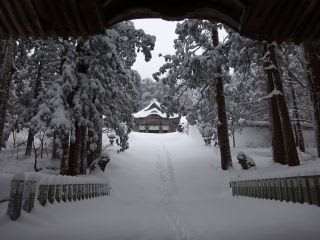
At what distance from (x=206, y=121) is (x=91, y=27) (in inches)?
888

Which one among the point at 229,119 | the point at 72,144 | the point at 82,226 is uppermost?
the point at 229,119

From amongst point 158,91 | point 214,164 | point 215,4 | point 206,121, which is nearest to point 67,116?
point 215,4

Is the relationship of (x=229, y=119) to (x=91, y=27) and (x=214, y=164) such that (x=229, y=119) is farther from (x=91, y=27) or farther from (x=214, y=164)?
(x=91, y=27)

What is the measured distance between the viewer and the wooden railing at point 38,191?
15.2ft

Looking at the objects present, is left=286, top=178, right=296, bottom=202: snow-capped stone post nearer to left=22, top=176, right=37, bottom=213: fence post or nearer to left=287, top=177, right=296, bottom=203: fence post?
left=287, top=177, right=296, bottom=203: fence post

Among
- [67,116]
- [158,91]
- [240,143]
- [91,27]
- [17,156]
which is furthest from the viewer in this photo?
[158,91]

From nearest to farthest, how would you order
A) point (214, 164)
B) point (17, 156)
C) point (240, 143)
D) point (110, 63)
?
point (110, 63) → point (214, 164) → point (17, 156) → point (240, 143)

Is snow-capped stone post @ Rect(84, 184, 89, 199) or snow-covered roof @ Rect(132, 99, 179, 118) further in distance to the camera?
snow-covered roof @ Rect(132, 99, 179, 118)

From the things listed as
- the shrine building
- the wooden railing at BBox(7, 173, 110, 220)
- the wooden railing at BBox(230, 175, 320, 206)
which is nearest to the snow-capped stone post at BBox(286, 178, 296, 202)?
the wooden railing at BBox(230, 175, 320, 206)

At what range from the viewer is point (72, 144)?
16281mm

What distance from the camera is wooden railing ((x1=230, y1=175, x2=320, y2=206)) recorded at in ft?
18.3

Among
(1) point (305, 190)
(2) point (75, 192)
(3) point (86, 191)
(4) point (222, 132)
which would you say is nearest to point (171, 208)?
(3) point (86, 191)

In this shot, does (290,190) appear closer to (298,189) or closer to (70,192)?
(298,189)

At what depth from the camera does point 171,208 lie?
10.9 meters
